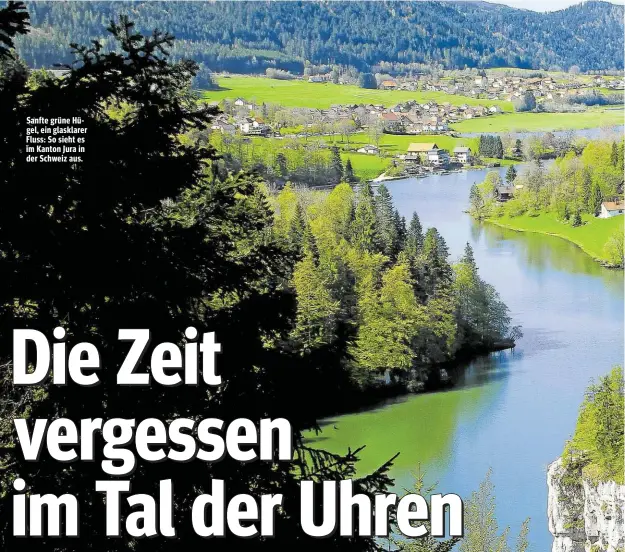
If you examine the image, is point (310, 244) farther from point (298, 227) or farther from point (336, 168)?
point (336, 168)

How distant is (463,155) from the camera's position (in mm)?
42000

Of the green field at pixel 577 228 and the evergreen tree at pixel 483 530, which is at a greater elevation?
the green field at pixel 577 228

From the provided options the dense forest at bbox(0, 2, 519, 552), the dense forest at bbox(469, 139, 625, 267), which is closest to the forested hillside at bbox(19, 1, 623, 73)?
the dense forest at bbox(469, 139, 625, 267)

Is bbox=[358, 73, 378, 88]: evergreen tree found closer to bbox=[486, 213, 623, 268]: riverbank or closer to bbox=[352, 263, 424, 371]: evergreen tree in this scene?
bbox=[486, 213, 623, 268]: riverbank

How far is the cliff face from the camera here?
32.2 ft

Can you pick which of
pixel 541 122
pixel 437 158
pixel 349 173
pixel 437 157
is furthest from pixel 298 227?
pixel 541 122

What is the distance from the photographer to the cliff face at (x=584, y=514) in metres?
9.80

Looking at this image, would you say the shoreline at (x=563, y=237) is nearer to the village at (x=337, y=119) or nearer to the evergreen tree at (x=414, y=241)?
the evergreen tree at (x=414, y=241)

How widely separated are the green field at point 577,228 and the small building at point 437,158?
8.16 m

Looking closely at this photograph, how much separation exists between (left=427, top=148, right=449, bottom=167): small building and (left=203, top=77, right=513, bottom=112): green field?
1191 centimetres

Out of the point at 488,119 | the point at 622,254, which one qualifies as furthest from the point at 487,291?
the point at 488,119

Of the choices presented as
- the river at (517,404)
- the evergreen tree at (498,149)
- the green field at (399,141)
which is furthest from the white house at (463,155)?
the river at (517,404)

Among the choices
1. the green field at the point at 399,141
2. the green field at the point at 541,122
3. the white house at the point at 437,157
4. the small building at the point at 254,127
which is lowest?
the white house at the point at 437,157

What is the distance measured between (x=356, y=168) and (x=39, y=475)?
34.4m
